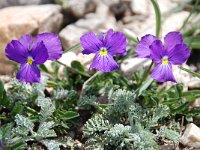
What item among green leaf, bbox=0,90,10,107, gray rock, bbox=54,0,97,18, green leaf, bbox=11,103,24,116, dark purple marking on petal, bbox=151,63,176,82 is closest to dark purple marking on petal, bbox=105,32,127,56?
dark purple marking on petal, bbox=151,63,176,82

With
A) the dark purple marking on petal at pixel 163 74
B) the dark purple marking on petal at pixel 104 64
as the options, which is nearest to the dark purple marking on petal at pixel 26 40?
the dark purple marking on petal at pixel 104 64

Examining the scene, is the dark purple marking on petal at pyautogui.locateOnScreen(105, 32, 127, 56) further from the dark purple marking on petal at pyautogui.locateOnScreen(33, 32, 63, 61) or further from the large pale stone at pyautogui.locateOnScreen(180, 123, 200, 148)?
the large pale stone at pyautogui.locateOnScreen(180, 123, 200, 148)

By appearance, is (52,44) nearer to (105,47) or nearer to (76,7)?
(105,47)

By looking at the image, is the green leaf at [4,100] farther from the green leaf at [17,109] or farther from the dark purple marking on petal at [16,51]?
the dark purple marking on petal at [16,51]

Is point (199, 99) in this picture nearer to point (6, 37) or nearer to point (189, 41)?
point (189, 41)

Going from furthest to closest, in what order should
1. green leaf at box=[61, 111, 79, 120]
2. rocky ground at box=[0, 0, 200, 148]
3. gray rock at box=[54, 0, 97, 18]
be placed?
gray rock at box=[54, 0, 97, 18]
rocky ground at box=[0, 0, 200, 148]
green leaf at box=[61, 111, 79, 120]
